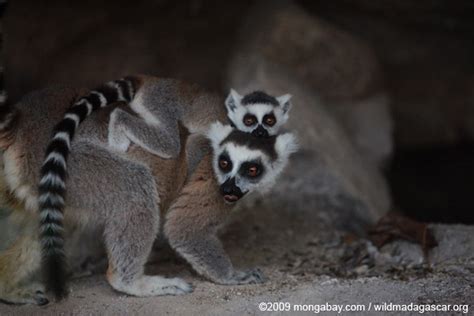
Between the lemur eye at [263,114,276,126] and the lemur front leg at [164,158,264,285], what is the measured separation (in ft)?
2.19

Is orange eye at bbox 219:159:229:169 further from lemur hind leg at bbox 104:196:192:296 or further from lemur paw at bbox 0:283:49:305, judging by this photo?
lemur paw at bbox 0:283:49:305

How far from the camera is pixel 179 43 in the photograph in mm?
10328

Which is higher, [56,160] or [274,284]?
[56,160]

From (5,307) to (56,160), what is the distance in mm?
1232

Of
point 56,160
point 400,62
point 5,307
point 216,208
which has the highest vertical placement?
point 400,62

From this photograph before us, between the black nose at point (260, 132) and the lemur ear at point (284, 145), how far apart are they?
11cm

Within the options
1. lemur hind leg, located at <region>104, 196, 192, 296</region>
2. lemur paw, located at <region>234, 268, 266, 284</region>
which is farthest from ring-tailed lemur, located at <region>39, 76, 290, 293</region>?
lemur paw, located at <region>234, 268, 266, 284</region>

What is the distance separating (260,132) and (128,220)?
1.28 meters

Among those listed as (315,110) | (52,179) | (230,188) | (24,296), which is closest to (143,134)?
(230,188)

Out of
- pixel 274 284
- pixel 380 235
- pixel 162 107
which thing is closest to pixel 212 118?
pixel 162 107

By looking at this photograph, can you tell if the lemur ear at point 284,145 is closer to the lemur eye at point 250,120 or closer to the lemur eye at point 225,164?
the lemur eye at point 250,120

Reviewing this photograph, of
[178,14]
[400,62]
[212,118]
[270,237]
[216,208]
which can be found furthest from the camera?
[400,62]

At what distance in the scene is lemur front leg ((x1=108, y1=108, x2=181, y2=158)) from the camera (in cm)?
532

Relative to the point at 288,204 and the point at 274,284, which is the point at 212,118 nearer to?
the point at 274,284
